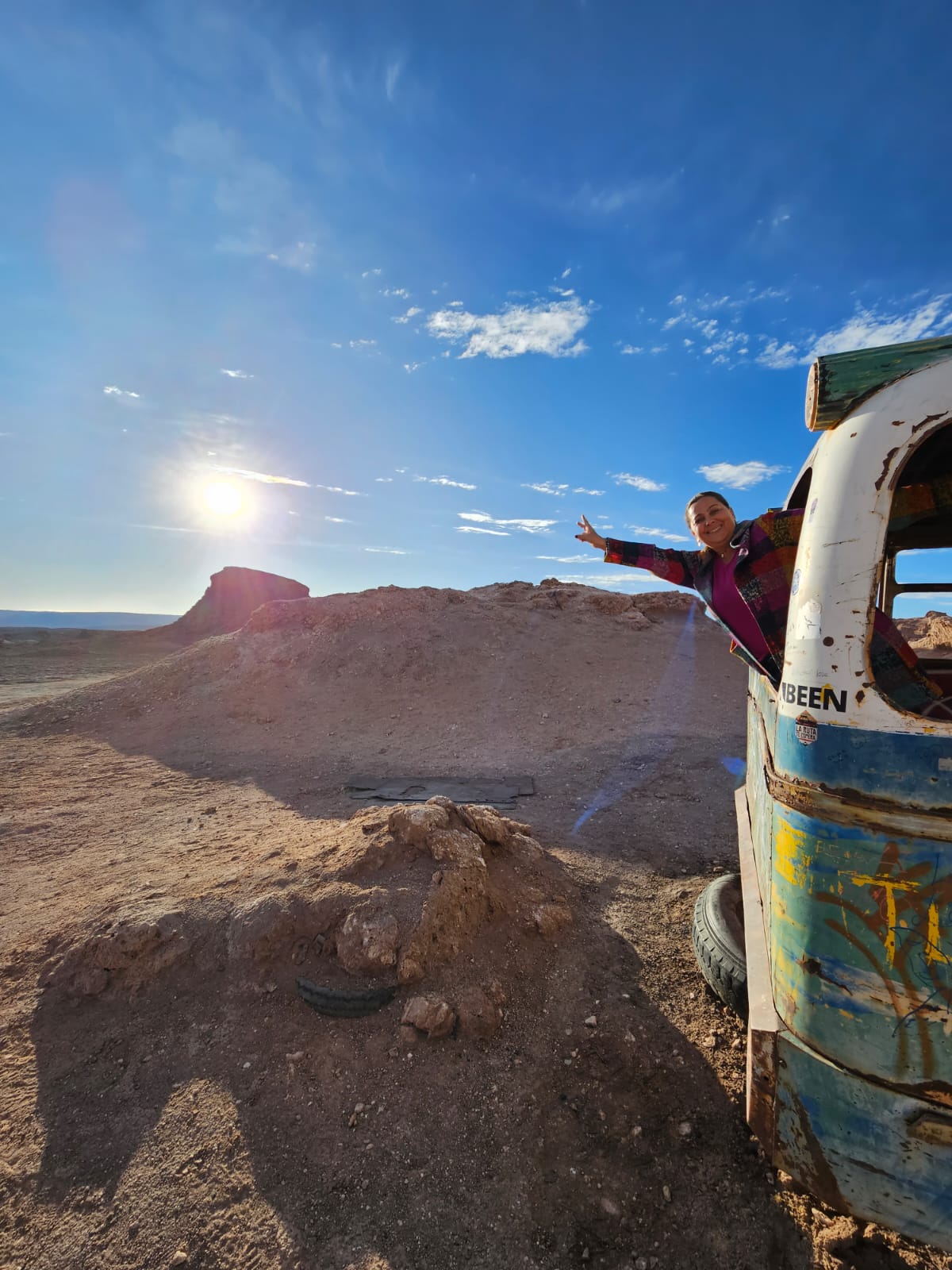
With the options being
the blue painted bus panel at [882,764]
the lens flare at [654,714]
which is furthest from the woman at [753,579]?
the lens flare at [654,714]

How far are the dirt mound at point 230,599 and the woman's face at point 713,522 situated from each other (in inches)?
1495

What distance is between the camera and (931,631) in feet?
51.2

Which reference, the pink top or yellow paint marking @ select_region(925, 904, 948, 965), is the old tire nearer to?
yellow paint marking @ select_region(925, 904, 948, 965)

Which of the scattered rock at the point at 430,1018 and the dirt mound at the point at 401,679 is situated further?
the dirt mound at the point at 401,679

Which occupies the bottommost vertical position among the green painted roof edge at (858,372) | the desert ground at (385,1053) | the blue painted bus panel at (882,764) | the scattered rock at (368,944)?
the desert ground at (385,1053)

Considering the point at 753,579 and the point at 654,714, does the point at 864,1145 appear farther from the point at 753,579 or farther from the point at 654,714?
the point at 654,714

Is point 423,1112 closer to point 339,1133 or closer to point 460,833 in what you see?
point 339,1133

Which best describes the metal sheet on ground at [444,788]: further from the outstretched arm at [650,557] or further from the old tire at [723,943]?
the outstretched arm at [650,557]

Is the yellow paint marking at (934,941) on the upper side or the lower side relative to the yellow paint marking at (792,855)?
lower

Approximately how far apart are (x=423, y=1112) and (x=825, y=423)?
3344 mm

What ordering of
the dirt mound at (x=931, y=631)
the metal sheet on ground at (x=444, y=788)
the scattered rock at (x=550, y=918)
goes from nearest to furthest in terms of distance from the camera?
the scattered rock at (x=550, y=918), the metal sheet on ground at (x=444, y=788), the dirt mound at (x=931, y=631)

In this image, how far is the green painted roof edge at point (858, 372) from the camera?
1762 millimetres

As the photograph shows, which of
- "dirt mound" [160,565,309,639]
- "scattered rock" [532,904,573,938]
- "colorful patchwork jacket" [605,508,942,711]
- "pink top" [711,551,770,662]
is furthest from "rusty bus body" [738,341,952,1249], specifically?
"dirt mound" [160,565,309,639]

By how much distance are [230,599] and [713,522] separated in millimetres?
42692
